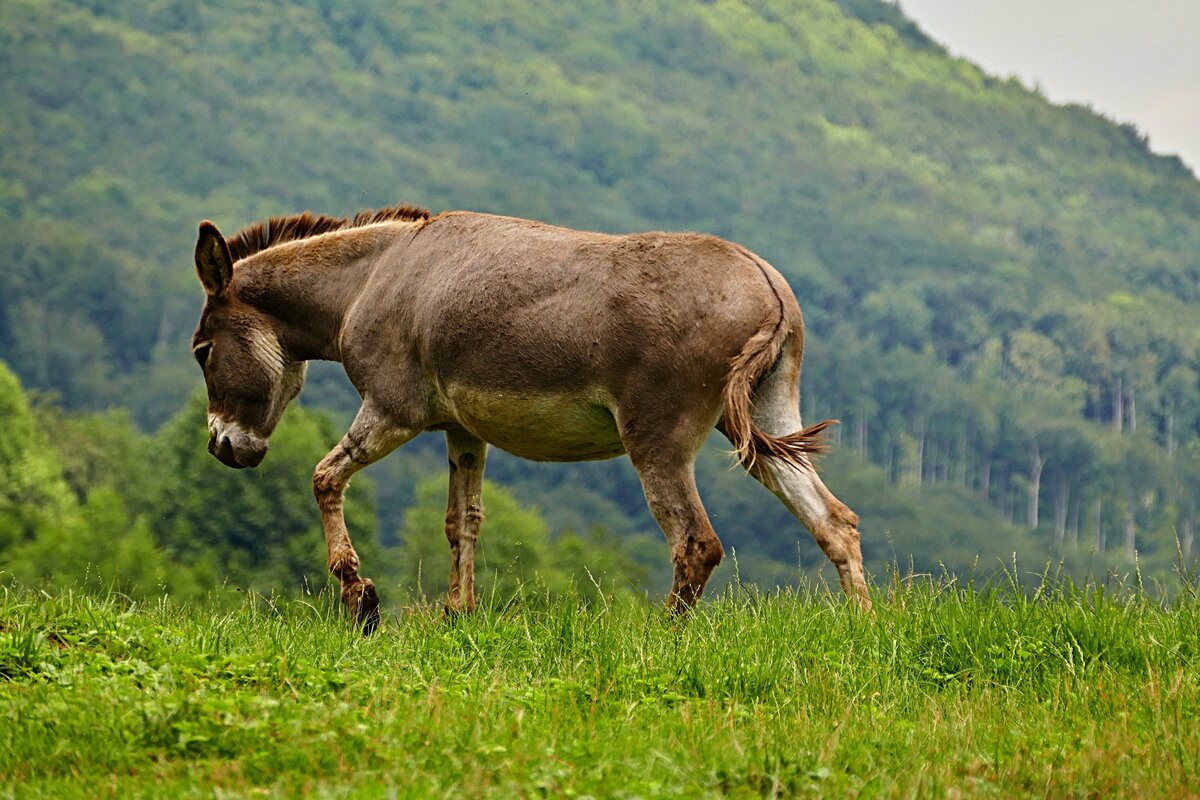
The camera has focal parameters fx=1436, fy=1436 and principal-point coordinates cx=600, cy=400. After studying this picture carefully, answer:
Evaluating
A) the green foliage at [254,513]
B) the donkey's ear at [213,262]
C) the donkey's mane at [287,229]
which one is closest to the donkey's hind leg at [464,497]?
the donkey's mane at [287,229]

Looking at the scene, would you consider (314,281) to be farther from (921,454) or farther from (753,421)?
(921,454)

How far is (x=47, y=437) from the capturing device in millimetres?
75062

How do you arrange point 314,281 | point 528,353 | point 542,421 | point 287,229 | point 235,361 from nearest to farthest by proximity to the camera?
point 528,353 < point 542,421 < point 314,281 < point 235,361 < point 287,229

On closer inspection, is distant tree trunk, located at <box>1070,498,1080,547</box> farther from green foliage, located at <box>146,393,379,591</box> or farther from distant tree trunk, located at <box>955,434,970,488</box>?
green foliage, located at <box>146,393,379,591</box>

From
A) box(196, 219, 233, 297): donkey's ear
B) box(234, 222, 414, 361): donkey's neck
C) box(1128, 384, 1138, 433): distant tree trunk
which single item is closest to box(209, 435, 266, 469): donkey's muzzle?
box(234, 222, 414, 361): donkey's neck

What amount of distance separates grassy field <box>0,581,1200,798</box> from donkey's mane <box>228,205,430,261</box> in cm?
327

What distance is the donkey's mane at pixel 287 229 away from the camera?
10.5m

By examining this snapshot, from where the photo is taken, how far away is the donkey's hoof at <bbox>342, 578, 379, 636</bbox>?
341 inches

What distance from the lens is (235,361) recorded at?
33.8 feet

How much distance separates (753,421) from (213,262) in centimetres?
427

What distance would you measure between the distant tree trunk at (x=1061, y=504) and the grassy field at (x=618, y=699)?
5807 inches

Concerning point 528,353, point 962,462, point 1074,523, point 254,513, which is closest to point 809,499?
point 528,353

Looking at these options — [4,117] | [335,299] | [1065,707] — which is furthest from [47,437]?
[4,117]

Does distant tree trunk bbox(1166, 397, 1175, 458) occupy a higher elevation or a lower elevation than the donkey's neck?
lower
